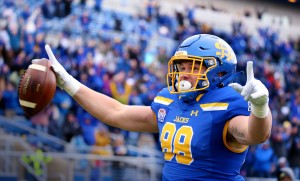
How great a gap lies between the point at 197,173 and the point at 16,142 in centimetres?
634

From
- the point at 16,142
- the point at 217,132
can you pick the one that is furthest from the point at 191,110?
the point at 16,142

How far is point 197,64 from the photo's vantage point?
142 inches

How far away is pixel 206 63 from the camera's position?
3.59m

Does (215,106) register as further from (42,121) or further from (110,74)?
(110,74)

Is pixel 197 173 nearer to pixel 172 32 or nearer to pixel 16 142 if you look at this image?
pixel 16 142

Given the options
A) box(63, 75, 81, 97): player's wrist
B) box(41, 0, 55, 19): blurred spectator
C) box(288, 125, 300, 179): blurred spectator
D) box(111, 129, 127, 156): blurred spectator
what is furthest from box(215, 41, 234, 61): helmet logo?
box(41, 0, 55, 19): blurred spectator

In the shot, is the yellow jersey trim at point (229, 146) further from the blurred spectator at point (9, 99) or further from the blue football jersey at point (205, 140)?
the blurred spectator at point (9, 99)

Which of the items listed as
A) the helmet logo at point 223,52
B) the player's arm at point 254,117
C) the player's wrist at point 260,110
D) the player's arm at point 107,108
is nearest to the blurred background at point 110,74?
the player's arm at point 107,108

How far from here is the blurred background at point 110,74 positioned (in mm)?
9391

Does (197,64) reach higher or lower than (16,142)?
higher

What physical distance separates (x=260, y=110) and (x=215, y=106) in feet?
1.58

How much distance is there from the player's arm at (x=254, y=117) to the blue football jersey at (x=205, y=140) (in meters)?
0.12

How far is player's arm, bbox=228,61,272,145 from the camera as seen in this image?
2982 millimetres

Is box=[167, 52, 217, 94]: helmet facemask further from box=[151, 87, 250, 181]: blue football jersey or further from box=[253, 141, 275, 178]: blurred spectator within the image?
box=[253, 141, 275, 178]: blurred spectator
